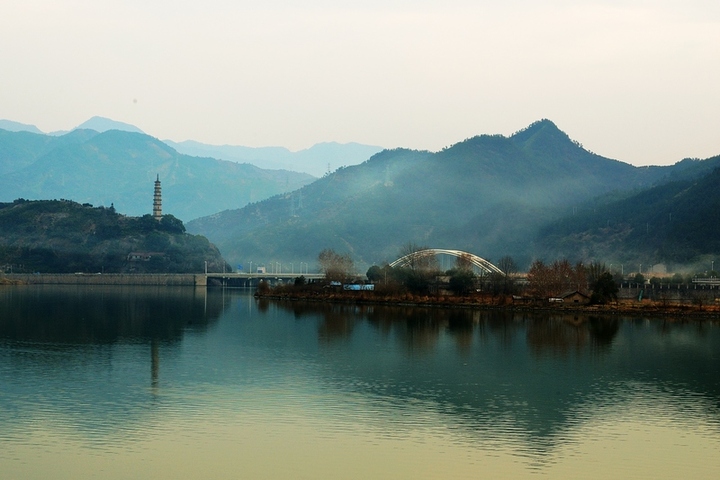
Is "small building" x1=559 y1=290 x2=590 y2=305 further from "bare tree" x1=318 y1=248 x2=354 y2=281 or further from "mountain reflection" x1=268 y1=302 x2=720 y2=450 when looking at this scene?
"bare tree" x1=318 y1=248 x2=354 y2=281

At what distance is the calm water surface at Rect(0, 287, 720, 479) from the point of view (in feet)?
85.6

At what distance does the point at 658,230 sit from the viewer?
6599 inches

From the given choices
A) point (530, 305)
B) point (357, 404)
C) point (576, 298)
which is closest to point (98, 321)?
point (530, 305)

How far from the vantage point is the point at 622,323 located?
240 ft

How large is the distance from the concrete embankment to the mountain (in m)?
74.4

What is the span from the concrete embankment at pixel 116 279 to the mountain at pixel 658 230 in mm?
74439

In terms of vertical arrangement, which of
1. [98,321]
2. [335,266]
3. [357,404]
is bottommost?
[357,404]

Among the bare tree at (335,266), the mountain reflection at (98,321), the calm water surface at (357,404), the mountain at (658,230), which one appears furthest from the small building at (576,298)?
the mountain at (658,230)

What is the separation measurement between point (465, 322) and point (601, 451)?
4464cm

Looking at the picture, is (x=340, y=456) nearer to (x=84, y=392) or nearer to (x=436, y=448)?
(x=436, y=448)

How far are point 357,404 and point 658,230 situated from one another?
143628 mm

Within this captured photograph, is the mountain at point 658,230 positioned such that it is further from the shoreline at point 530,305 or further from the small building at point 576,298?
the shoreline at point 530,305

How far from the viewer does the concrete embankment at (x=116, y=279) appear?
598 feet

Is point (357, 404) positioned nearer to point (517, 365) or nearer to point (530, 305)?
point (517, 365)
